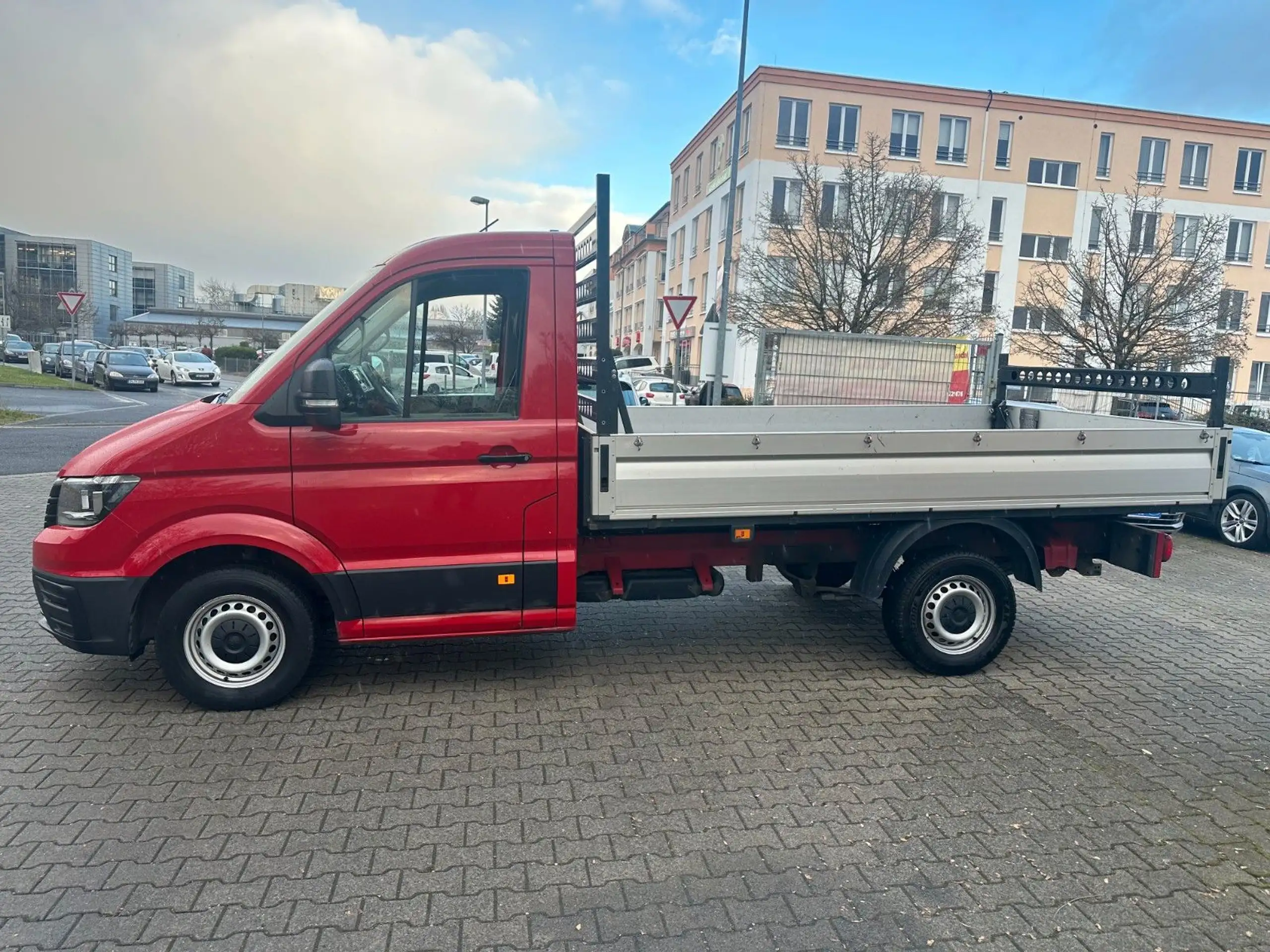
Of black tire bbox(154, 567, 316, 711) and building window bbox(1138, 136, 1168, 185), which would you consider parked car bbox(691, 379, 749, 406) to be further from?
building window bbox(1138, 136, 1168, 185)

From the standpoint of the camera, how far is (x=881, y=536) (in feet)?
17.3

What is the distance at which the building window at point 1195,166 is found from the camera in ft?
139

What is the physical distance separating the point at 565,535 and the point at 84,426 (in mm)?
17581

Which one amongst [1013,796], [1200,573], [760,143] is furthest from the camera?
[760,143]

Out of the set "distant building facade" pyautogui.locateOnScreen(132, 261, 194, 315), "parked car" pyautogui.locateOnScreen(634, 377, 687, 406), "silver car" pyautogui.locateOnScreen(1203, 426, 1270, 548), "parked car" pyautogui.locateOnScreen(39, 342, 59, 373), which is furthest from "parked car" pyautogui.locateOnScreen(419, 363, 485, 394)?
"distant building facade" pyautogui.locateOnScreen(132, 261, 194, 315)

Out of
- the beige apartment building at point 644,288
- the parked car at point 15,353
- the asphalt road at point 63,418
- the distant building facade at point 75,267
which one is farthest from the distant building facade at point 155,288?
the asphalt road at point 63,418

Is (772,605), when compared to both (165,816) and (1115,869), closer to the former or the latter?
(1115,869)

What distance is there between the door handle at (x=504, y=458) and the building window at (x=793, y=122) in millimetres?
37450

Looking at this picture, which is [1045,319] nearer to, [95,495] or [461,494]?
[461,494]

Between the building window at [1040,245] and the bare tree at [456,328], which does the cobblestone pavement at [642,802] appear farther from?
the building window at [1040,245]

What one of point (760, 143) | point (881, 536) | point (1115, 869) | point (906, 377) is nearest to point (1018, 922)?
point (1115, 869)

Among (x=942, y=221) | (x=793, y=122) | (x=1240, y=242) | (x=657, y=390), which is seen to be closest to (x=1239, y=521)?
(x=942, y=221)

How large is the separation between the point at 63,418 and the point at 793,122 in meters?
31.3

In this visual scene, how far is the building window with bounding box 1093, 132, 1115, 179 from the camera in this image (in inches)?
1620
